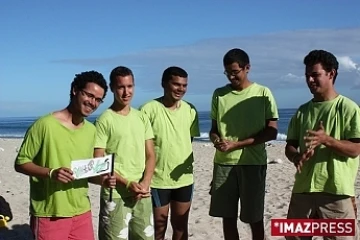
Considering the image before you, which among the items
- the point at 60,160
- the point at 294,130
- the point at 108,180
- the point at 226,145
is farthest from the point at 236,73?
the point at 60,160

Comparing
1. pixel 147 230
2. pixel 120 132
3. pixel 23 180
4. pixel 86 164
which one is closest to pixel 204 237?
pixel 147 230

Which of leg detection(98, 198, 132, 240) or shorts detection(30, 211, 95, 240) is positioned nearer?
shorts detection(30, 211, 95, 240)

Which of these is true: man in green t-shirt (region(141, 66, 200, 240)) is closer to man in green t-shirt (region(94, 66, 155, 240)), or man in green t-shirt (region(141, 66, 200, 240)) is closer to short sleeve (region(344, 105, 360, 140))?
man in green t-shirt (region(94, 66, 155, 240))

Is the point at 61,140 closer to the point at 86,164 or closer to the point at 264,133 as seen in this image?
the point at 86,164

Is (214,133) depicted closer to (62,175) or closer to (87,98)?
(87,98)

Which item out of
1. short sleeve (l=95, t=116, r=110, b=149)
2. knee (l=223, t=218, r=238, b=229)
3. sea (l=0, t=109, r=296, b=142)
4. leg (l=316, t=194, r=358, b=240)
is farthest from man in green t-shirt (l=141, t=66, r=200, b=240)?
sea (l=0, t=109, r=296, b=142)

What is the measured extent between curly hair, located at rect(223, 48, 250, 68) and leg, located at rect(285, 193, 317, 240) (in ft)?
4.81

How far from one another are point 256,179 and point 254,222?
1.53ft

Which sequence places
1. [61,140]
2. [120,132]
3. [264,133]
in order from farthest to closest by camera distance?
[264,133]
[120,132]
[61,140]

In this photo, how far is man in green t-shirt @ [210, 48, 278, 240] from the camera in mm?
4836

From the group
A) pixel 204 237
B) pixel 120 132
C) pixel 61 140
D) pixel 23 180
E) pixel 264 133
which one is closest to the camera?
pixel 61 140

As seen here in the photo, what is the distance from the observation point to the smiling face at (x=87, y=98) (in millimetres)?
3633

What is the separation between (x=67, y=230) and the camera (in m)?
3.66

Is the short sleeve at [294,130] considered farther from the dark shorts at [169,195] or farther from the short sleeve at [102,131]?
the short sleeve at [102,131]
